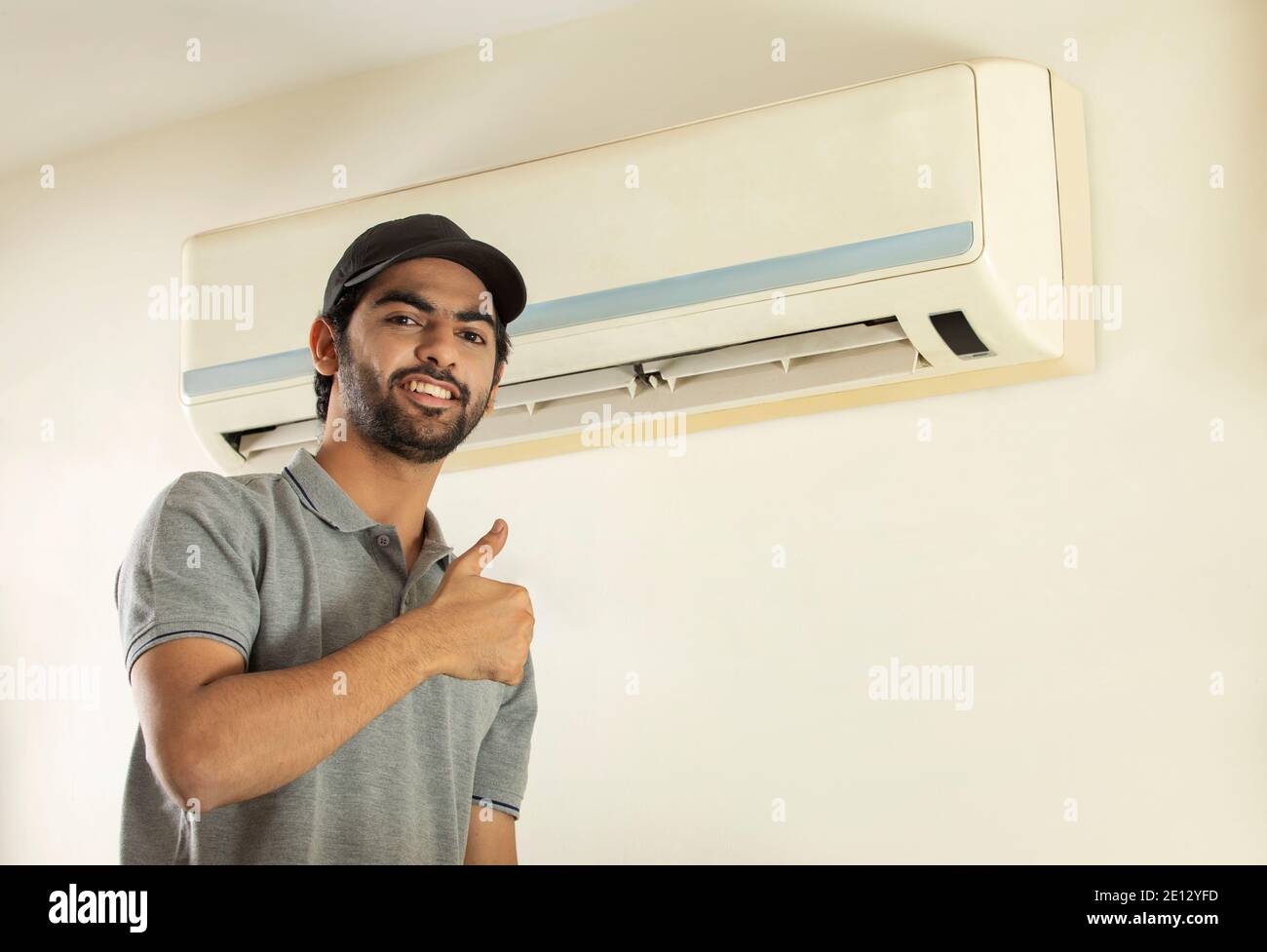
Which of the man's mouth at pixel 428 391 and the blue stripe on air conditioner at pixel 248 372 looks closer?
the man's mouth at pixel 428 391

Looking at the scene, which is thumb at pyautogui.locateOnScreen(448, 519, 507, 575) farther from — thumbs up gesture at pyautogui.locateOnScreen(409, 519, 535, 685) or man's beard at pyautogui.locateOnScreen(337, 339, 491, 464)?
man's beard at pyautogui.locateOnScreen(337, 339, 491, 464)

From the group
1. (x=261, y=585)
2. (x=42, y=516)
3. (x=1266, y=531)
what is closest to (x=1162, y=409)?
(x=1266, y=531)

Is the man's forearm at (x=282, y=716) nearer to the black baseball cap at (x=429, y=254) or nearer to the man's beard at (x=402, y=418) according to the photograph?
the man's beard at (x=402, y=418)

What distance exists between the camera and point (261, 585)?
1.04m

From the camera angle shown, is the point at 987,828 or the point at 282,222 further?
the point at 282,222

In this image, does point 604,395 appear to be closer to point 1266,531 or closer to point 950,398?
point 950,398

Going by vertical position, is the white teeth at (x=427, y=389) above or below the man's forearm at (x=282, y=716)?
above

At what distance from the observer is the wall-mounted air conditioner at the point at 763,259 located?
56.0 inches

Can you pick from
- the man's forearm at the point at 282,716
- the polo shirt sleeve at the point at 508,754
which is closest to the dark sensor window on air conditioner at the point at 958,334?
the polo shirt sleeve at the point at 508,754

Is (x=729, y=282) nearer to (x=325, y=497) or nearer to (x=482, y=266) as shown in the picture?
(x=482, y=266)

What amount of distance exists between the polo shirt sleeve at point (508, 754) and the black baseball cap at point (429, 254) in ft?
1.23

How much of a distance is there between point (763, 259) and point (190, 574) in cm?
77

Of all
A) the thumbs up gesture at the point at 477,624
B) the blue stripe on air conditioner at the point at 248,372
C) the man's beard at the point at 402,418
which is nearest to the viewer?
the thumbs up gesture at the point at 477,624
